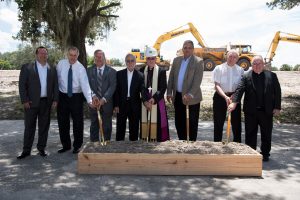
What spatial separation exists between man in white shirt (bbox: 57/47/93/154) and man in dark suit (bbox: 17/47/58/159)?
0.14 m

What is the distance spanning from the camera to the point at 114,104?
6.11 metres

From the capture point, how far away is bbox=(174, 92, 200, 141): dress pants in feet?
20.1

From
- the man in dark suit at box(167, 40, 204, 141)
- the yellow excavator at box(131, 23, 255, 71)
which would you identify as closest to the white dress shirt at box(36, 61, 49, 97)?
the man in dark suit at box(167, 40, 204, 141)

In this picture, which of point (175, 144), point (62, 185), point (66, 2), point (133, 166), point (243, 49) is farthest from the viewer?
point (243, 49)

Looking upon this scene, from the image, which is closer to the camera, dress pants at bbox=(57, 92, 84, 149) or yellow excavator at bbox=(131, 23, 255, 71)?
dress pants at bbox=(57, 92, 84, 149)

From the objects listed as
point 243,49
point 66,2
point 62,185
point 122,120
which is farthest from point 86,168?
point 243,49

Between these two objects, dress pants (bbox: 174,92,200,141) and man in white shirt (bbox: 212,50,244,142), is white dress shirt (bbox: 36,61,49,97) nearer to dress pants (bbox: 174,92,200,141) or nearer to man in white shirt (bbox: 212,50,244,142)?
dress pants (bbox: 174,92,200,141)

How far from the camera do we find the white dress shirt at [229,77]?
19.7ft

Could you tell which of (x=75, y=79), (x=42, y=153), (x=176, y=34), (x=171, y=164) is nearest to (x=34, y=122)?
(x=42, y=153)

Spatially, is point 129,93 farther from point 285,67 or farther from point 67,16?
point 285,67

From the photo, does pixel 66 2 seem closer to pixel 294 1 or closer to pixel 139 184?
pixel 294 1

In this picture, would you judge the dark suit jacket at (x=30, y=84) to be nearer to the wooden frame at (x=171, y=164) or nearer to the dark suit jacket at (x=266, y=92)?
the wooden frame at (x=171, y=164)

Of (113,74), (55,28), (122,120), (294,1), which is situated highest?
→ (294,1)

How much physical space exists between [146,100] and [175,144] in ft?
2.73
